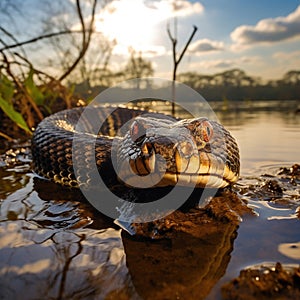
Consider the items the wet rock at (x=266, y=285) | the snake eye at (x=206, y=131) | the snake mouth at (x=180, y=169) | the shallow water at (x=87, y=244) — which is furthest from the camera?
the snake eye at (x=206, y=131)

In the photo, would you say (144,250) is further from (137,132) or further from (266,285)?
(137,132)

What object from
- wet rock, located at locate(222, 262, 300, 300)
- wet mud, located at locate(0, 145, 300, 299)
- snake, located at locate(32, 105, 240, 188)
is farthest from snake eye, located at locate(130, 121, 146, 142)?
wet rock, located at locate(222, 262, 300, 300)

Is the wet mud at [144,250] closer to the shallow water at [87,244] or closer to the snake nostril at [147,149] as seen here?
the shallow water at [87,244]

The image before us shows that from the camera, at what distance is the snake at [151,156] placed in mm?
1868

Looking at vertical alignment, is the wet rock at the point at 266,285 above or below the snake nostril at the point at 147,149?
below

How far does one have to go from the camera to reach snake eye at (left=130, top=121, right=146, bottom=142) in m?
2.20

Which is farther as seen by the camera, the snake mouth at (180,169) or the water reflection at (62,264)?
the snake mouth at (180,169)

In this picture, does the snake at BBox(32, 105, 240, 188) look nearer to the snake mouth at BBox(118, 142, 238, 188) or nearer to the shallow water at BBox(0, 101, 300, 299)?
the snake mouth at BBox(118, 142, 238, 188)

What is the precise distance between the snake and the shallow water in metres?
0.29

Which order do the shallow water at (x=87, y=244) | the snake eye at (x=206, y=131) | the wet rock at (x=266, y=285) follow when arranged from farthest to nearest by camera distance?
the snake eye at (x=206, y=131) < the shallow water at (x=87, y=244) < the wet rock at (x=266, y=285)

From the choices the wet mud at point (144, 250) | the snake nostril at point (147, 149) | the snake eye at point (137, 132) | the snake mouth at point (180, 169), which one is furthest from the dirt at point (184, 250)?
the snake eye at point (137, 132)

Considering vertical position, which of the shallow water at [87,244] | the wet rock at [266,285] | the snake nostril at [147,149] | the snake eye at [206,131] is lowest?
the shallow water at [87,244]

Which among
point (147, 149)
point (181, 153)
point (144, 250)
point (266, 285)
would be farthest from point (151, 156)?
point (266, 285)

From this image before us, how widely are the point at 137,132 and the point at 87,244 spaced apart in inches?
36.9
